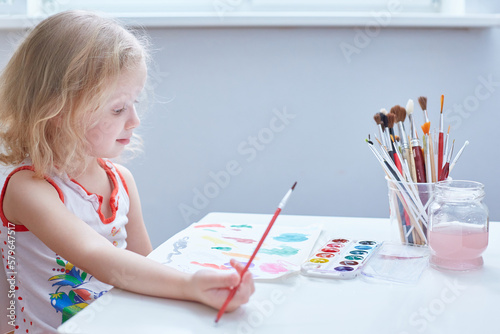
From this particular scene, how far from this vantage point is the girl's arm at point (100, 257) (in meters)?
0.49

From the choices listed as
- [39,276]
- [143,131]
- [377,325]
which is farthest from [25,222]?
[143,131]

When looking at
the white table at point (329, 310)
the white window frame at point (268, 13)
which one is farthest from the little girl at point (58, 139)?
the white window frame at point (268, 13)

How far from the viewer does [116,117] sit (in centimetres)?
77

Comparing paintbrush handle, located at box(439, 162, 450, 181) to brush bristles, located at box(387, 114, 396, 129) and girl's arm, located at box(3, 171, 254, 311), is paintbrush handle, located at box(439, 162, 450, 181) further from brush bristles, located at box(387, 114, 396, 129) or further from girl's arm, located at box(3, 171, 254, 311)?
girl's arm, located at box(3, 171, 254, 311)

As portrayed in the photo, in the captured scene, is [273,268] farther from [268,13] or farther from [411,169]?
[268,13]

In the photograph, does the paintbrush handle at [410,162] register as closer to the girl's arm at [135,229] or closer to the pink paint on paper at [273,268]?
the pink paint on paper at [273,268]

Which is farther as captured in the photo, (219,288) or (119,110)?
(119,110)

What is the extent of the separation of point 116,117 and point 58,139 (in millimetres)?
91

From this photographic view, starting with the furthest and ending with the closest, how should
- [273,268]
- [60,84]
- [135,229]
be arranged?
[135,229], [60,84], [273,268]

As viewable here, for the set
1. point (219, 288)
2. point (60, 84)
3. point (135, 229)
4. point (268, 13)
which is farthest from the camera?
point (268, 13)

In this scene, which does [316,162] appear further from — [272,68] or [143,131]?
[143,131]

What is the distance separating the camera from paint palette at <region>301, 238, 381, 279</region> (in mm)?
578

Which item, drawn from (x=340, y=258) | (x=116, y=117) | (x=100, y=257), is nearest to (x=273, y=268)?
(x=340, y=258)

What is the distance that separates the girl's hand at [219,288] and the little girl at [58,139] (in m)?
0.24
